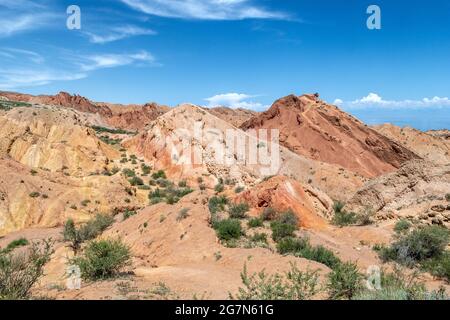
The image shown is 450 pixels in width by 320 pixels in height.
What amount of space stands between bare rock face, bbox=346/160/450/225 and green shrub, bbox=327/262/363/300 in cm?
1299

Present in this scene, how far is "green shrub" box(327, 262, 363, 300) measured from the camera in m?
8.78

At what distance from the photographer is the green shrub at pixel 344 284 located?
8781 millimetres

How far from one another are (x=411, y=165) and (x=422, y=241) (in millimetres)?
8686

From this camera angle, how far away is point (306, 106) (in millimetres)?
54062

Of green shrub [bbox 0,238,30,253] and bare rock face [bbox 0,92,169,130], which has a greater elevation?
bare rock face [bbox 0,92,169,130]

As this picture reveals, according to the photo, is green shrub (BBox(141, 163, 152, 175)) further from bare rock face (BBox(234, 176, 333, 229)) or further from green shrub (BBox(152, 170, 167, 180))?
bare rock face (BBox(234, 176, 333, 229))

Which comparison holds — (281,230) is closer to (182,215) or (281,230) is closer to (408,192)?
(182,215)

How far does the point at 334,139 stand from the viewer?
162 ft

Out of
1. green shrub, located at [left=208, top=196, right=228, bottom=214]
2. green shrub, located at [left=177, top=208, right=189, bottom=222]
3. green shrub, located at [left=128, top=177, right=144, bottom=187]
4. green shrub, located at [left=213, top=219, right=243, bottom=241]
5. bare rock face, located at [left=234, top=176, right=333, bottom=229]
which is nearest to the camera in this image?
green shrub, located at [left=213, top=219, right=243, bottom=241]

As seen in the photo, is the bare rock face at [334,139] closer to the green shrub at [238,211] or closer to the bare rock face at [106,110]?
the green shrub at [238,211]

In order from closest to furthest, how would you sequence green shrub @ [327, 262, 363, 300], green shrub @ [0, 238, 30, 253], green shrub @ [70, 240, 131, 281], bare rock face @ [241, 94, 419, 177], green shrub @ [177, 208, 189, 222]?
1. green shrub @ [327, 262, 363, 300]
2. green shrub @ [70, 240, 131, 281]
3. green shrub @ [177, 208, 189, 222]
4. green shrub @ [0, 238, 30, 253]
5. bare rock face @ [241, 94, 419, 177]

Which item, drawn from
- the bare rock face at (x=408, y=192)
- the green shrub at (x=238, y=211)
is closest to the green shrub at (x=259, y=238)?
the green shrub at (x=238, y=211)

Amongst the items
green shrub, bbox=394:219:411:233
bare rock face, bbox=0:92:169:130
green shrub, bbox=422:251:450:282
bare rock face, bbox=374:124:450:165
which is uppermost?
bare rock face, bbox=0:92:169:130

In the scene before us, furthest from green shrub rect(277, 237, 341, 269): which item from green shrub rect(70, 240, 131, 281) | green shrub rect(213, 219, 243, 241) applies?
green shrub rect(70, 240, 131, 281)
